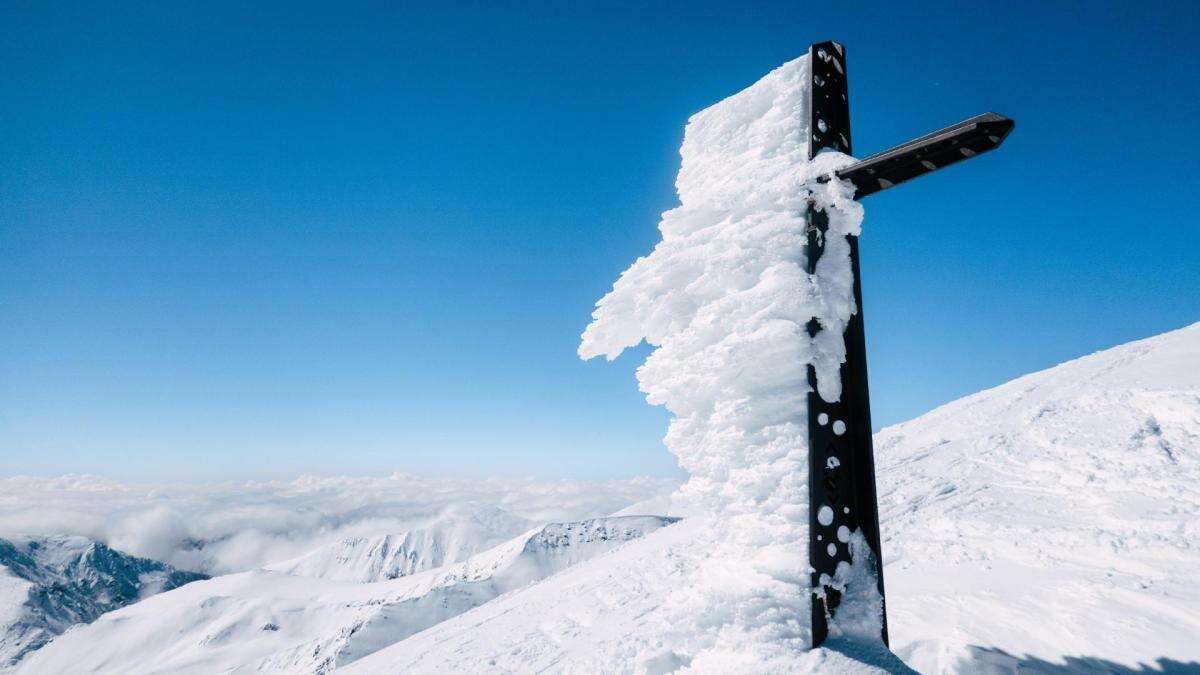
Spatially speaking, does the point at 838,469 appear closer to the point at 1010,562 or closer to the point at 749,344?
the point at 749,344

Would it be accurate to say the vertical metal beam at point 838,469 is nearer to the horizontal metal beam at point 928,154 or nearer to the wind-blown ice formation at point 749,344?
the wind-blown ice formation at point 749,344

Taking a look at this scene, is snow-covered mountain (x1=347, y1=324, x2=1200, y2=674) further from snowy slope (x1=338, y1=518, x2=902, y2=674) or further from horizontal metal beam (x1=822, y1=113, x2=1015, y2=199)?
horizontal metal beam (x1=822, y1=113, x2=1015, y2=199)

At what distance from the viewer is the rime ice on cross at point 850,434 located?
2.62 m

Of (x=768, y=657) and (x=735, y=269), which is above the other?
(x=735, y=269)

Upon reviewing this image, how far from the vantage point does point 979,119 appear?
2387 millimetres

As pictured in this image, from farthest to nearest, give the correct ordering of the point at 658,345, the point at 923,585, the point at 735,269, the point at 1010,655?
the point at 923,585 → the point at 1010,655 → the point at 658,345 → the point at 735,269

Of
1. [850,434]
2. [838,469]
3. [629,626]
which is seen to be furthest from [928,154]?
[629,626]

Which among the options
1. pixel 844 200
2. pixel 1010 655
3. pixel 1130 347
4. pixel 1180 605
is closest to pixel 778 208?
pixel 844 200

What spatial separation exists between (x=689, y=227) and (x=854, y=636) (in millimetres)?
2558

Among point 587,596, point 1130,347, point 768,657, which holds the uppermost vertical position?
point 1130,347

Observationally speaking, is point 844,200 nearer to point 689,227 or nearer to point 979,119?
point 979,119

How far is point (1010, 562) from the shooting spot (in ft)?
21.5

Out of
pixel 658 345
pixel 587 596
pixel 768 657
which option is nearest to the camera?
pixel 768 657

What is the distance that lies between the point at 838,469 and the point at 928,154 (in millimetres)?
1667
